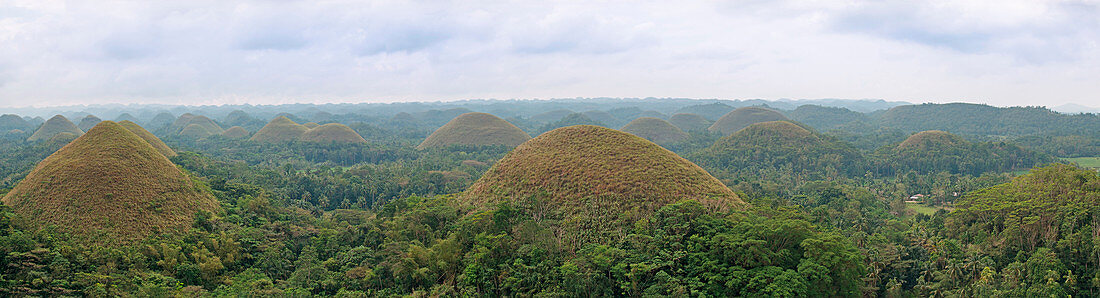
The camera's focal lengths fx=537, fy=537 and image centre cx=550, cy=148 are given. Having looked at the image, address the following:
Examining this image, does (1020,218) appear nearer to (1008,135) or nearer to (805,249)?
(805,249)

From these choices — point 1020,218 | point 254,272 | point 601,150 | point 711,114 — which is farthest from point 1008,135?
point 254,272

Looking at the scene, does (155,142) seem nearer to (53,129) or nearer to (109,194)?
(109,194)

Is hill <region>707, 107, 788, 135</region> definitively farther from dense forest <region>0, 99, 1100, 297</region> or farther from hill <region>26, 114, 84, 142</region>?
hill <region>26, 114, 84, 142</region>

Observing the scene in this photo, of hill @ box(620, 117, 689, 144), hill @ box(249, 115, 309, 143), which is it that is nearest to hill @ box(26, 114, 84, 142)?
hill @ box(249, 115, 309, 143)

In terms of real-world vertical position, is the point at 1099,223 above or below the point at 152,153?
below

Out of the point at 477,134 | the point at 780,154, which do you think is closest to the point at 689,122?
the point at 477,134

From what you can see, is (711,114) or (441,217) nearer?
(441,217)
